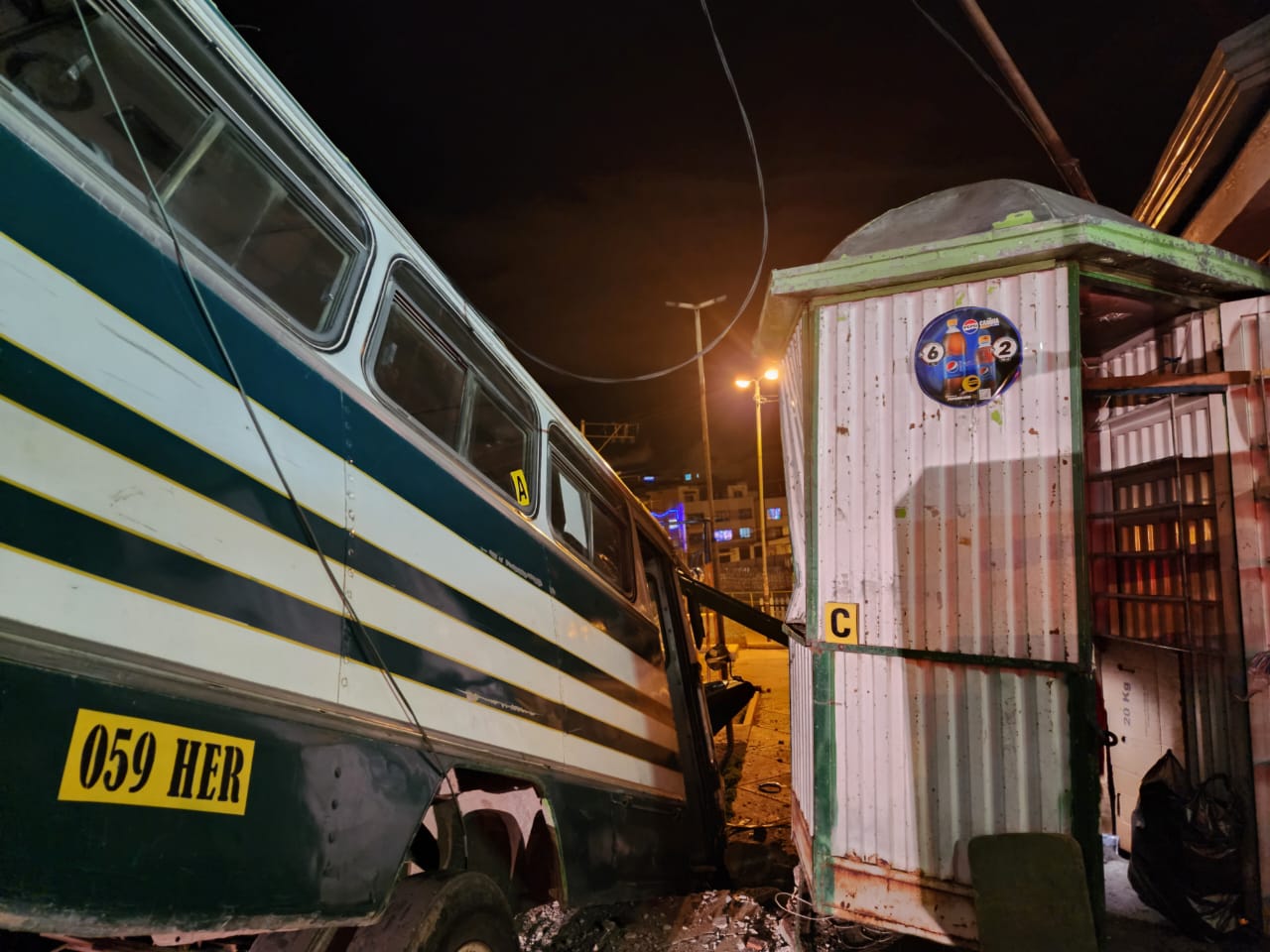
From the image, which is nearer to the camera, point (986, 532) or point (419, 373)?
point (419, 373)

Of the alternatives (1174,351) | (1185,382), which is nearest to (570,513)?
(1185,382)

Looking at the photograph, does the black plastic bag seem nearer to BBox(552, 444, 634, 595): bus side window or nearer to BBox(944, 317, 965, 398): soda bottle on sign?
BBox(944, 317, 965, 398): soda bottle on sign

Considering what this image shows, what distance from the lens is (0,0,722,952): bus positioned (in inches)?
51.8

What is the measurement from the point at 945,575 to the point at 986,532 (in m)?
0.31

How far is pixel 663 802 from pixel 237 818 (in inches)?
140

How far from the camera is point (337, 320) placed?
224 centimetres

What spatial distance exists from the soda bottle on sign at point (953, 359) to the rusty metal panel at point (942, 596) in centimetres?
13

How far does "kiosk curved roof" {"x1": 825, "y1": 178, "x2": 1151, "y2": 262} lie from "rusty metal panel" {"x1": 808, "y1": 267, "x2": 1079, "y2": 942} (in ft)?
1.34

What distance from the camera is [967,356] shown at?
3.59 meters

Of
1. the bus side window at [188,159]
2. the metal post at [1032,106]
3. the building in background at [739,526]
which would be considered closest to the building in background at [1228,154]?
→ the metal post at [1032,106]

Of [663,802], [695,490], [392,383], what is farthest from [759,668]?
[695,490]

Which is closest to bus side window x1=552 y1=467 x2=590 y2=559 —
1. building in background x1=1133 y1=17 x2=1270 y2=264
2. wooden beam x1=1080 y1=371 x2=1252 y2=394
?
wooden beam x1=1080 y1=371 x2=1252 y2=394

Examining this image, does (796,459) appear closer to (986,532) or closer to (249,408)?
(986,532)

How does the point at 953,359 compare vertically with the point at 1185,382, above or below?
above
